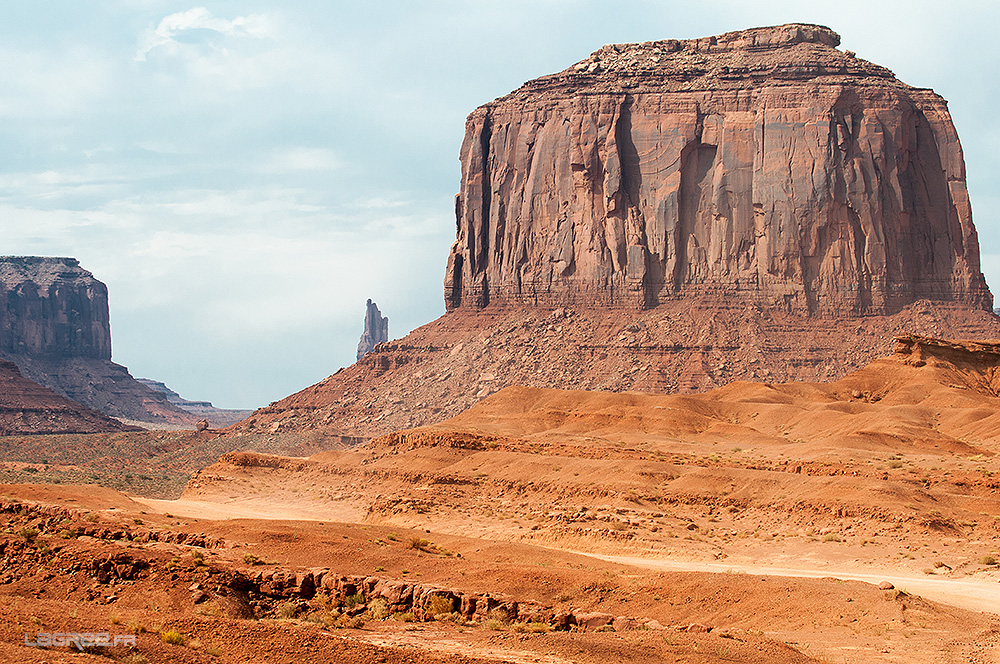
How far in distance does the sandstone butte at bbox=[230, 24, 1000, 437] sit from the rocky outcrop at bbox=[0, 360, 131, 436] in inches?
1104

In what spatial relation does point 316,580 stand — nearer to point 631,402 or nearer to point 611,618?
point 611,618

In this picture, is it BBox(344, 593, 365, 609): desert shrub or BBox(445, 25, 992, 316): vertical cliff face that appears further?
BBox(445, 25, 992, 316): vertical cliff face

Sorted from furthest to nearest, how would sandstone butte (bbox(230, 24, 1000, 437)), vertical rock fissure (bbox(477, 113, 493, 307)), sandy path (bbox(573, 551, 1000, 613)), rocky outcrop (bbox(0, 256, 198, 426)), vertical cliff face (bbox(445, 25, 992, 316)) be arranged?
rocky outcrop (bbox(0, 256, 198, 426)), vertical rock fissure (bbox(477, 113, 493, 307)), vertical cliff face (bbox(445, 25, 992, 316)), sandstone butte (bbox(230, 24, 1000, 437)), sandy path (bbox(573, 551, 1000, 613))

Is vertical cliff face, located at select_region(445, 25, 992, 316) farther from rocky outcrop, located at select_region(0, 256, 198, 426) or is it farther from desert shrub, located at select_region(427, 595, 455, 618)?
rocky outcrop, located at select_region(0, 256, 198, 426)

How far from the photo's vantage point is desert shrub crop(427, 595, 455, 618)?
1962cm

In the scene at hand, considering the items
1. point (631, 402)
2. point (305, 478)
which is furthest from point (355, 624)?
point (631, 402)

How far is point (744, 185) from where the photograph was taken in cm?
8644

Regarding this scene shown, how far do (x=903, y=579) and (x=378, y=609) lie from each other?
13.2 metres

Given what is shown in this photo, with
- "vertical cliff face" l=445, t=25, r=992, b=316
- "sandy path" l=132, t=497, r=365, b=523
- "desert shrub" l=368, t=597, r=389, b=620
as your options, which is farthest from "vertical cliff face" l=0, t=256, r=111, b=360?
"desert shrub" l=368, t=597, r=389, b=620

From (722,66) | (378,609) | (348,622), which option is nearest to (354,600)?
(378,609)

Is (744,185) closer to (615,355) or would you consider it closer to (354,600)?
A: (615,355)

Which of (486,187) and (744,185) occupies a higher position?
(486,187)

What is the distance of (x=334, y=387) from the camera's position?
93.9 metres

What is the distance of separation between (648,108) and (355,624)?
246 ft
